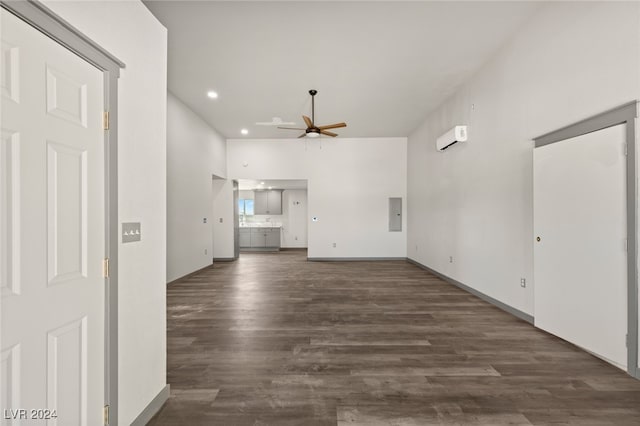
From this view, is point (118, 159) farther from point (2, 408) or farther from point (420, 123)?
point (420, 123)

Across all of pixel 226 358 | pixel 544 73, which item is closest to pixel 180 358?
pixel 226 358

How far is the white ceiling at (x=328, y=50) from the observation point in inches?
110

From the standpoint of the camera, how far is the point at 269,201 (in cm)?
1058

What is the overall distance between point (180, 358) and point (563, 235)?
3970 mm

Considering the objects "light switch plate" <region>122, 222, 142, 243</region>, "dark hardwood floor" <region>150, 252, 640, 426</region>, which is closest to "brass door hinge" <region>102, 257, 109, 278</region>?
"light switch plate" <region>122, 222, 142, 243</region>

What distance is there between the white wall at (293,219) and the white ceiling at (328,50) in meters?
5.48

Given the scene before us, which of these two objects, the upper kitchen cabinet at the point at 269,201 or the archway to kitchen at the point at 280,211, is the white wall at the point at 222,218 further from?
the upper kitchen cabinet at the point at 269,201

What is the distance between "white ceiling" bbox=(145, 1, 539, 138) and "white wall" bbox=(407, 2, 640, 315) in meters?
0.36

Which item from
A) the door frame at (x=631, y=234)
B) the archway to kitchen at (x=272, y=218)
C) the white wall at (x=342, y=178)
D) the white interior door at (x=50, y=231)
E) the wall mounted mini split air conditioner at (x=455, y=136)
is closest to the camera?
the white interior door at (x=50, y=231)

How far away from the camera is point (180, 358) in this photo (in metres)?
2.40

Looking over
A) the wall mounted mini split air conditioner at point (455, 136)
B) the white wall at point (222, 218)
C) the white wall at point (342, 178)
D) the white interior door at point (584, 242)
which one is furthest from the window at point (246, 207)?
the white interior door at point (584, 242)

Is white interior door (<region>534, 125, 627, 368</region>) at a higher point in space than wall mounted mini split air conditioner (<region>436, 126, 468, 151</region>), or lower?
lower

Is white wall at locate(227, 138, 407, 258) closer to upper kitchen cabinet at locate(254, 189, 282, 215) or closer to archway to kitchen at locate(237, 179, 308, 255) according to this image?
archway to kitchen at locate(237, 179, 308, 255)

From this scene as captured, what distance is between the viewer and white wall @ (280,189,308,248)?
1076 cm
